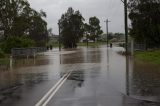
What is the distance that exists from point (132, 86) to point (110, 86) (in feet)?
3.07

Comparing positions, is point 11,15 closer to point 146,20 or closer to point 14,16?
point 14,16

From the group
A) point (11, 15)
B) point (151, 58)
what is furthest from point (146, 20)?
point (11, 15)

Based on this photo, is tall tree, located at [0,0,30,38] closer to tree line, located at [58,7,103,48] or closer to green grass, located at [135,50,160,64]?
green grass, located at [135,50,160,64]

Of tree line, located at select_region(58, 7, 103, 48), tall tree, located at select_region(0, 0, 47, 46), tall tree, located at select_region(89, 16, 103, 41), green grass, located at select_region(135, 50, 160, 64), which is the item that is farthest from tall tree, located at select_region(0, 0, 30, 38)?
tall tree, located at select_region(89, 16, 103, 41)

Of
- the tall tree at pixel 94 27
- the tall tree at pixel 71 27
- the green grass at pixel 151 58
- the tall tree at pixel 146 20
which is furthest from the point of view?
the tall tree at pixel 94 27

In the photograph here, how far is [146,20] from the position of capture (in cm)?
5906

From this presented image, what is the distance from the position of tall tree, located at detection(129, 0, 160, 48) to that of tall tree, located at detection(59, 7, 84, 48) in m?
63.6

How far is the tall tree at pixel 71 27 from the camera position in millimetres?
126750

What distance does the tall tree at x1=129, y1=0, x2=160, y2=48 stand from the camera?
5734cm

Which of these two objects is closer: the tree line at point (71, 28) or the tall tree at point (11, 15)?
the tall tree at point (11, 15)

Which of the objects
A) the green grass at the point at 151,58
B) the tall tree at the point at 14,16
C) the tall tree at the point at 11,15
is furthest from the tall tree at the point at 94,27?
the green grass at the point at 151,58

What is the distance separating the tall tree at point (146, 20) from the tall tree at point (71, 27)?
63.6 metres

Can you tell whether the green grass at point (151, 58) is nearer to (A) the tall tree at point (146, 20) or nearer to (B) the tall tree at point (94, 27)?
(A) the tall tree at point (146, 20)

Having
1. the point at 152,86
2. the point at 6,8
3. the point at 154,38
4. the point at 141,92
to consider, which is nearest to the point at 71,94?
the point at 141,92
